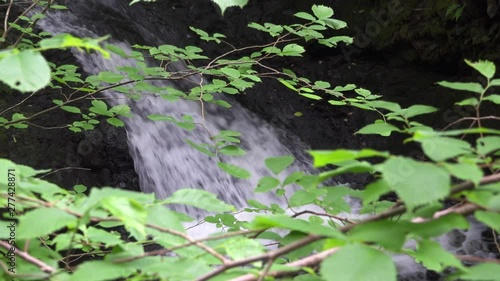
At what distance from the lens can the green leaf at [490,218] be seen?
1.87 ft

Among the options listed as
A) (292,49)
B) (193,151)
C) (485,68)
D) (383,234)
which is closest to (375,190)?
(383,234)

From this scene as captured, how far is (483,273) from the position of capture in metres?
0.55

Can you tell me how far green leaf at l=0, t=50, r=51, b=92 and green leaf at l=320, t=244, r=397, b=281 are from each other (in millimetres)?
464

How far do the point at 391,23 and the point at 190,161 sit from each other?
10.3ft

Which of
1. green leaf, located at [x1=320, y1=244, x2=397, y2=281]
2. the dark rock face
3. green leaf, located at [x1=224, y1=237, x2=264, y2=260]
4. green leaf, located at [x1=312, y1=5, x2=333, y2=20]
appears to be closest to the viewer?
green leaf, located at [x1=320, y1=244, x2=397, y2=281]

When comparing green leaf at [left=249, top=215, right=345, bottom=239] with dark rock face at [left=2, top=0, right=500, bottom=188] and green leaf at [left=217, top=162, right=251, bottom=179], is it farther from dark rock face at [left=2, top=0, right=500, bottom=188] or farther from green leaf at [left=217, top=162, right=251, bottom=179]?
dark rock face at [left=2, top=0, right=500, bottom=188]

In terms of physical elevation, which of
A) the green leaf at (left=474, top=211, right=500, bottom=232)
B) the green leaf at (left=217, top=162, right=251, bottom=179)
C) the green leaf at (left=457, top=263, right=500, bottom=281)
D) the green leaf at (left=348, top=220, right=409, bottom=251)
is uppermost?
the green leaf at (left=474, top=211, right=500, bottom=232)

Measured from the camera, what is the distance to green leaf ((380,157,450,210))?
53 cm

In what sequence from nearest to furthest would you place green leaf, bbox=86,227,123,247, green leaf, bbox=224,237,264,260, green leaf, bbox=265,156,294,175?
green leaf, bbox=224,237,264,260
green leaf, bbox=86,227,123,247
green leaf, bbox=265,156,294,175

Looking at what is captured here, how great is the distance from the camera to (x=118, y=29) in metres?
5.74

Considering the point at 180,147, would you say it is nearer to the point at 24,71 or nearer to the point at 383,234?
the point at 24,71

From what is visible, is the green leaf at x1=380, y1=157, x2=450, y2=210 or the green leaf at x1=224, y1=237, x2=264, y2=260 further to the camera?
the green leaf at x1=224, y1=237, x2=264, y2=260

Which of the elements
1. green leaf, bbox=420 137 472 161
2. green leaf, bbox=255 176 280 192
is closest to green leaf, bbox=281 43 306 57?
green leaf, bbox=255 176 280 192

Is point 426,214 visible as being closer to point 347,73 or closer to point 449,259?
point 449,259
